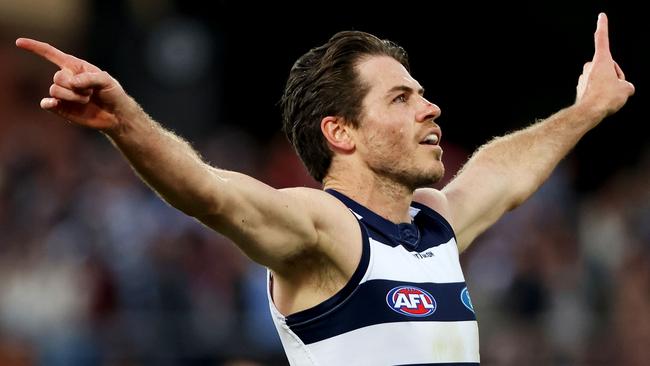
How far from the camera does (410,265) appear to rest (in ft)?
18.1

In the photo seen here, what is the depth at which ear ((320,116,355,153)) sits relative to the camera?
5.86m

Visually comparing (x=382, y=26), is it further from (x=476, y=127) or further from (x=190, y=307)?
(x=190, y=307)

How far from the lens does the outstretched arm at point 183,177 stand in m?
4.38

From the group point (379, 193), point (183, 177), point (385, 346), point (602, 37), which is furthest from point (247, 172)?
point (183, 177)

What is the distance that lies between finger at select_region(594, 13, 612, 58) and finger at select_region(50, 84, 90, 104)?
348 cm

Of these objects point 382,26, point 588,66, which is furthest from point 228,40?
point 588,66

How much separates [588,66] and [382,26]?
7.62 meters

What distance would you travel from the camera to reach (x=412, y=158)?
228 inches

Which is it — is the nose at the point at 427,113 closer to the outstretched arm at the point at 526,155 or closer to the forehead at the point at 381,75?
the forehead at the point at 381,75

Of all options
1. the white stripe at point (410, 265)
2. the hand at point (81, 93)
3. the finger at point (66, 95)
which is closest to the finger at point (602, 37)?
the white stripe at point (410, 265)

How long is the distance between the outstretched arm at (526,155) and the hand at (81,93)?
2438 millimetres

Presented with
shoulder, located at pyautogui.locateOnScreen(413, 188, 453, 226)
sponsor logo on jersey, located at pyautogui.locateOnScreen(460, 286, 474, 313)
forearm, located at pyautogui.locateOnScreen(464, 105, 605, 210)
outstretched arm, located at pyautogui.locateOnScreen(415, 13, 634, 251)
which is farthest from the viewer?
forearm, located at pyautogui.locateOnScreen(464, 105, 605, 210)

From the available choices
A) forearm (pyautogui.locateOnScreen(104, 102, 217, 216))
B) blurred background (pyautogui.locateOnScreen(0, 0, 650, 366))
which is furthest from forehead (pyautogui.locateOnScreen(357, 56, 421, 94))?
blurred background (pyautogui.locateOnScreen(0, 0, 650, 366))

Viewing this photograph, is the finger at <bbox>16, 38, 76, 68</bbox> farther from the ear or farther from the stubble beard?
the stubble beard
